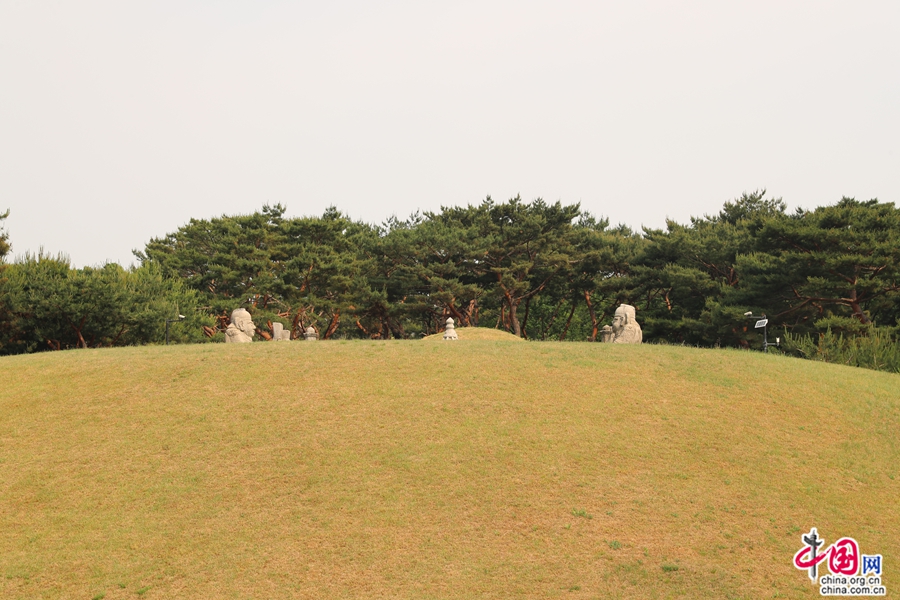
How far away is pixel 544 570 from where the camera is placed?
366 inches

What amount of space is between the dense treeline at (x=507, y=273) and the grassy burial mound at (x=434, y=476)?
1566 cm

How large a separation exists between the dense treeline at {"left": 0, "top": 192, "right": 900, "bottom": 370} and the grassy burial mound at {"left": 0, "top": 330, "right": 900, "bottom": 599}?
51.4 ft

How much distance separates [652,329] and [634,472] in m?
30.8

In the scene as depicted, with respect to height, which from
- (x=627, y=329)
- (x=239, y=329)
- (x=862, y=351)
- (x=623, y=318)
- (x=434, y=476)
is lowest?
(x=434, y=476)

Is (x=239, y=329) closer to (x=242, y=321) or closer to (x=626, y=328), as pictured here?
(x=242, y=321)

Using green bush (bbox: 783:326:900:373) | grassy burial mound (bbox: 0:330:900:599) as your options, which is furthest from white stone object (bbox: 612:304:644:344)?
green bush (bbox: 783:326:900:373)

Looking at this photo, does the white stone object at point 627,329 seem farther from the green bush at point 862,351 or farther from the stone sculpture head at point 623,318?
the green bush at point 862,351

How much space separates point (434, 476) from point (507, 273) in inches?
1185

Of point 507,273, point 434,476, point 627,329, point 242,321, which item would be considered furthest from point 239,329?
point 507,273

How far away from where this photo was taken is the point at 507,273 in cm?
4125

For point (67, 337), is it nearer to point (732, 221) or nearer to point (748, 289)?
point (748, 289)

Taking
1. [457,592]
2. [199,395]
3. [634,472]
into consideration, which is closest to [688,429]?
[634,472]

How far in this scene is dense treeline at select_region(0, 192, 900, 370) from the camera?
104 ft

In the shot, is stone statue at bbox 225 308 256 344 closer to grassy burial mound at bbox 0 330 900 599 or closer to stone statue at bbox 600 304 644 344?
grassy burial mound at bbox 0 330 900 599
